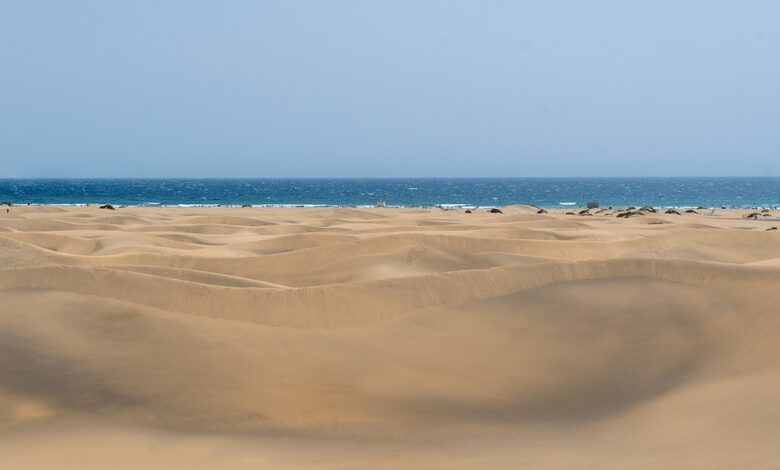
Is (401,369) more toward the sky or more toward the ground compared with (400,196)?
more toward the sky

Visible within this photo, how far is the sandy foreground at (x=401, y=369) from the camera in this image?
429 centimetres

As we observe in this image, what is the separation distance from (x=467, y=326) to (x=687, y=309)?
5.27 feet

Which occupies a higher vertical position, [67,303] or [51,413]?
[67,303]

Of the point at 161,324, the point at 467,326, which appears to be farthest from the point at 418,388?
the point at 161,324

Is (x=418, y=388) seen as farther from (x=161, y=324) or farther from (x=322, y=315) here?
(x=161, y=324)

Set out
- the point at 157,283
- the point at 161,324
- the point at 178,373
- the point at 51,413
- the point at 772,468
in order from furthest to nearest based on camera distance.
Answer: the point at 157,283 < the point at 161,324 < the point at 178,373 < the point at 51,413 < the point at 772,468

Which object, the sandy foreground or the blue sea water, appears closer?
the sandy foreground

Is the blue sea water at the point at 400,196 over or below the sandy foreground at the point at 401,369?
Answer: below

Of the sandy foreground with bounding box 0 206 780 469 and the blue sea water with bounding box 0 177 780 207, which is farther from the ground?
the sandy foreground with bounding box 0 206 780 469

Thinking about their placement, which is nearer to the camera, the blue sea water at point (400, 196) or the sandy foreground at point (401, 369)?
the sandy foreground at point (401, 369)

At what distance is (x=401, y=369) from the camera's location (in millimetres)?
5199

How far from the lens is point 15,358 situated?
5.18 m

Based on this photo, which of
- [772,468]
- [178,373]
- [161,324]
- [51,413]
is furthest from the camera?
[161,324]

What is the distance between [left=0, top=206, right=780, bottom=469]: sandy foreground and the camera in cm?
429
